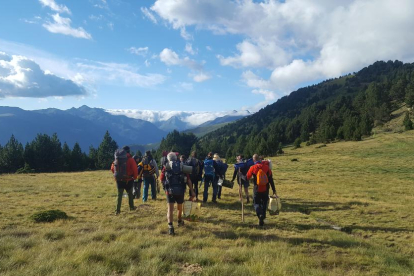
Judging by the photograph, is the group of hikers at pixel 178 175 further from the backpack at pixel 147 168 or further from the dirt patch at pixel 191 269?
the dirt patch at pixel 191 269

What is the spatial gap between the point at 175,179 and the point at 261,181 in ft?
11.1

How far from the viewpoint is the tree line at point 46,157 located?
82.4 meters

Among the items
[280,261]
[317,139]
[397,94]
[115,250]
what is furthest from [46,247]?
[397,94]

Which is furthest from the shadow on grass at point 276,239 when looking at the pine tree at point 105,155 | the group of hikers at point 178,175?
the pine tree at point 105,155

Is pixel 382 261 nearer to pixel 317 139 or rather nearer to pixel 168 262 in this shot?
pixel 168 262

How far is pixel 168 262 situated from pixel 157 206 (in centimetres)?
789

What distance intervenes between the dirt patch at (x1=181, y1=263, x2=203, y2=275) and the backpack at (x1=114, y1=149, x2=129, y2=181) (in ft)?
20.0

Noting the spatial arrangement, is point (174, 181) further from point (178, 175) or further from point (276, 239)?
point (276, 239)

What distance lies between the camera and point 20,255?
19.4 feet

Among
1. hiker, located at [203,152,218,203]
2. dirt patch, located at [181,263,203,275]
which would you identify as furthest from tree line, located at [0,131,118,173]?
dirt patch, located at [181,263,203,275]

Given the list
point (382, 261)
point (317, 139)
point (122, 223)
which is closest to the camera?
point (382, 261)

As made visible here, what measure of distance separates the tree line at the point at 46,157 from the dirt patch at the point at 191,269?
92544 millimetres

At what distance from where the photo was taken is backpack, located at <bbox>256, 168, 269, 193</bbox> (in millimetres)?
10422

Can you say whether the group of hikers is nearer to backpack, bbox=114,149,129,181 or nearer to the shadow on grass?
backpack, bbox=114,149,129,181
